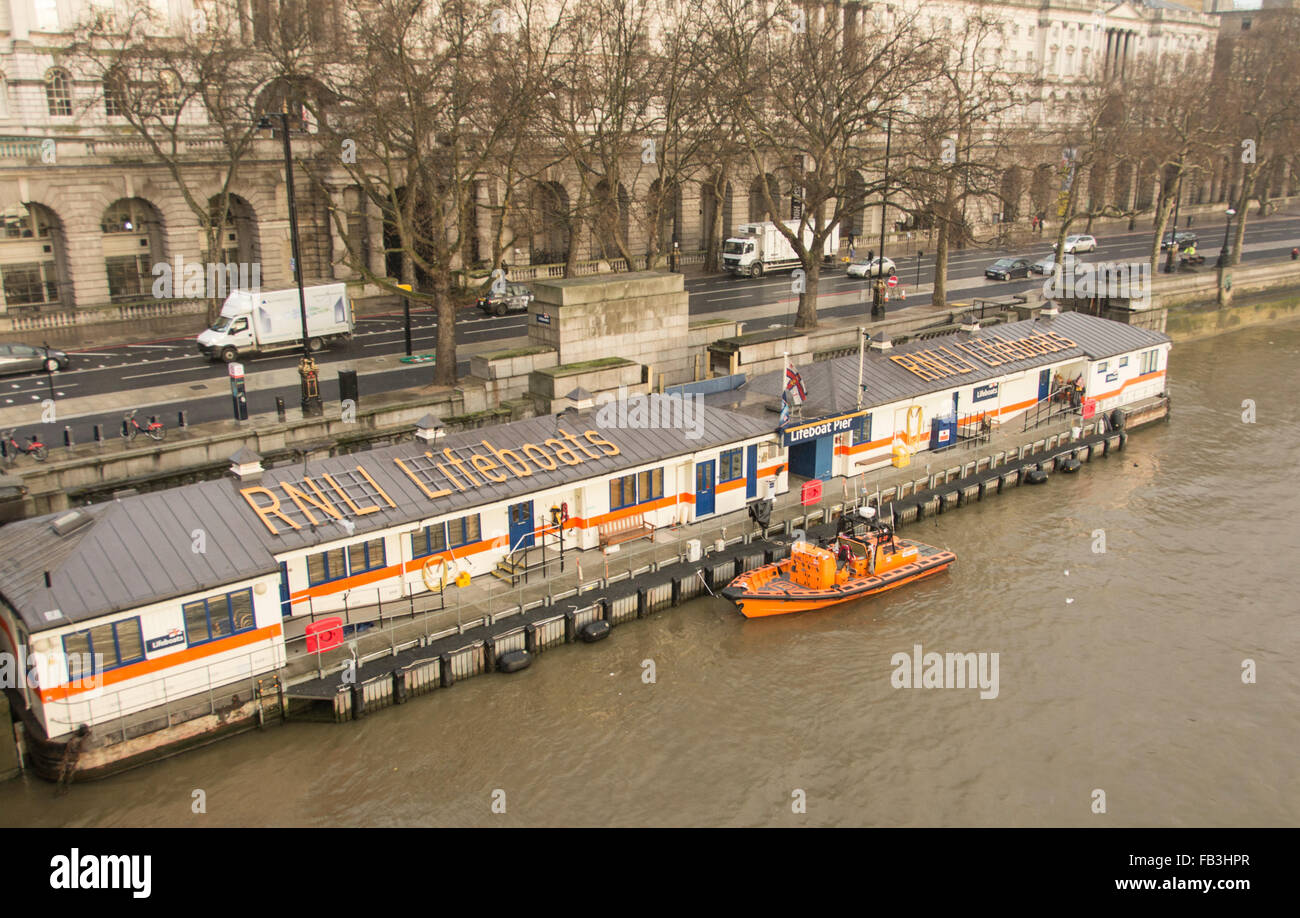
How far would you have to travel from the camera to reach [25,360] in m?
44.5

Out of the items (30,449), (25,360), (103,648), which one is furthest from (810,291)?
(103,648)

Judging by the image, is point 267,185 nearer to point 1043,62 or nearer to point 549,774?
point 549,774

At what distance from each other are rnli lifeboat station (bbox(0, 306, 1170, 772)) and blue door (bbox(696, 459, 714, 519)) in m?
0.07

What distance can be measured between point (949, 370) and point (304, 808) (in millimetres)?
29491

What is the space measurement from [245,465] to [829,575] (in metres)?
16.3

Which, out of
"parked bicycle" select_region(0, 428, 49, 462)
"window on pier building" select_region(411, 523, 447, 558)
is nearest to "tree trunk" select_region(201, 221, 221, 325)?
"parked bicycle" select_region(0, 428, 49, 462)

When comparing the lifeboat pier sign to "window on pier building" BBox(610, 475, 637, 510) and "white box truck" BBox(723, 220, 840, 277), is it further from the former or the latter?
"white box truck" BBox(723, 220, 840, 277)

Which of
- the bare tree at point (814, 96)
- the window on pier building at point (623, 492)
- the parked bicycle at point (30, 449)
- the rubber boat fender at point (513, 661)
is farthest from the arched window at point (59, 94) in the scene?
the rubber boat fender at point (513, 661)

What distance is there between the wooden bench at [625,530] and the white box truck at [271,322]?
65.1 ft

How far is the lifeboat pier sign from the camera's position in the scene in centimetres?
3631

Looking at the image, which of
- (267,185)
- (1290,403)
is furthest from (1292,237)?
(267,185)

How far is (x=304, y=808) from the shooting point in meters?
23.0

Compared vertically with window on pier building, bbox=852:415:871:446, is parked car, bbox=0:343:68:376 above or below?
above

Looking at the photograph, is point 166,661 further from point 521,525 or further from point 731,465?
point 731,465
